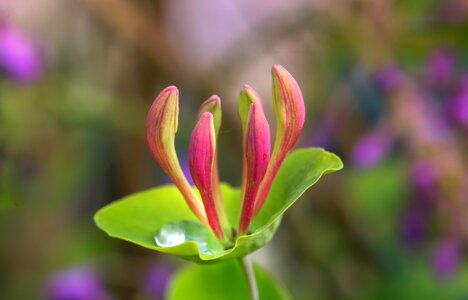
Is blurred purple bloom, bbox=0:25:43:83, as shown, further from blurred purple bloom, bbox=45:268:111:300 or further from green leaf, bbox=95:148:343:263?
green leaf, bbox=95:148:343:263

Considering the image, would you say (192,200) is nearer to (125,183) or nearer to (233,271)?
(233,271)

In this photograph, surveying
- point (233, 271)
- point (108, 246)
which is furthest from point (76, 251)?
point (233, 271)

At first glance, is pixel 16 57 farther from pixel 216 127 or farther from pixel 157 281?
pixel 216 127

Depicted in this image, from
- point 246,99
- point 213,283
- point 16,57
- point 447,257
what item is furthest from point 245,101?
point 16,57

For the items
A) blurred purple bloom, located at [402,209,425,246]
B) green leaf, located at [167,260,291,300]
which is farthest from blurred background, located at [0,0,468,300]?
green leaf, located at [167,260,291,300]

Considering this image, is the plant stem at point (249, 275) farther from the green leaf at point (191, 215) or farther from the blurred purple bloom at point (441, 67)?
the blurred purple bloom at point (441, 67)

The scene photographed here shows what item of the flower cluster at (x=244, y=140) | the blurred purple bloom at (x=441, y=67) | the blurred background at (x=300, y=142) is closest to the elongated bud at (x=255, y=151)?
the flower cluster at (x=244, y=140)

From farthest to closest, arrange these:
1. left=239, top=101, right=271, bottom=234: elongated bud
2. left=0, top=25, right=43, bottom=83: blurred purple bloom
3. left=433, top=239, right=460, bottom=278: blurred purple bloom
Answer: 1. left=0, top=25, right=43, bottom=83: blurred purple bloom
2. left=433, top=239, right=460, bottom=278: blurred purple bloom
3. left=239, top=101, right=271, bottom=234: elongated bud
